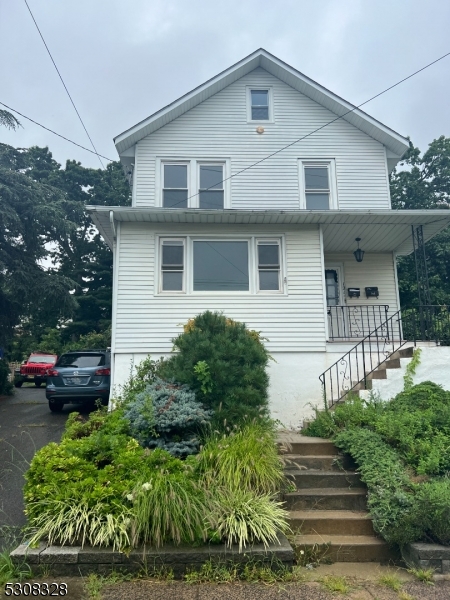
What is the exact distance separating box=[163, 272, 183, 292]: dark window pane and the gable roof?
3.91 meters

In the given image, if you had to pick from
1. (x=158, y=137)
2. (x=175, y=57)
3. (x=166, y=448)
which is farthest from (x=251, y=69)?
(x=166, y=448)

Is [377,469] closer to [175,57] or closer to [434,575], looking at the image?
[434,575]

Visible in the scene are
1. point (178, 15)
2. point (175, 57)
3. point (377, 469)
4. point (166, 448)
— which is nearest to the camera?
point (377, 469)

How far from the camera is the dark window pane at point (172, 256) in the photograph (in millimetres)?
9250

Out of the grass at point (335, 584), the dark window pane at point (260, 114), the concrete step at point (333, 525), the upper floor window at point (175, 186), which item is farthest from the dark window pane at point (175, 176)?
the grass at point (335, 584)

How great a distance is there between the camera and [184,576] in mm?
3666

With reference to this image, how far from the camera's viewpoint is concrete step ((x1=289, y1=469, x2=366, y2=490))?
199 inches

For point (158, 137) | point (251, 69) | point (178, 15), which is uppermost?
point (178, 15)

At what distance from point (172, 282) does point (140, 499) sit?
5.72 metres

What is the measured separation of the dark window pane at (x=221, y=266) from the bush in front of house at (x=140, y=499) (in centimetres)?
472

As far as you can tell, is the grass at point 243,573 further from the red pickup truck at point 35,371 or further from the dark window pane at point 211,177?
the red pickup truck at point 35,371

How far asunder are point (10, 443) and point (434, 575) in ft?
23.0

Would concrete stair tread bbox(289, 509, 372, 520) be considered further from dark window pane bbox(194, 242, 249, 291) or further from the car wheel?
the car wheel

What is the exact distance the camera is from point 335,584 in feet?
11.8
